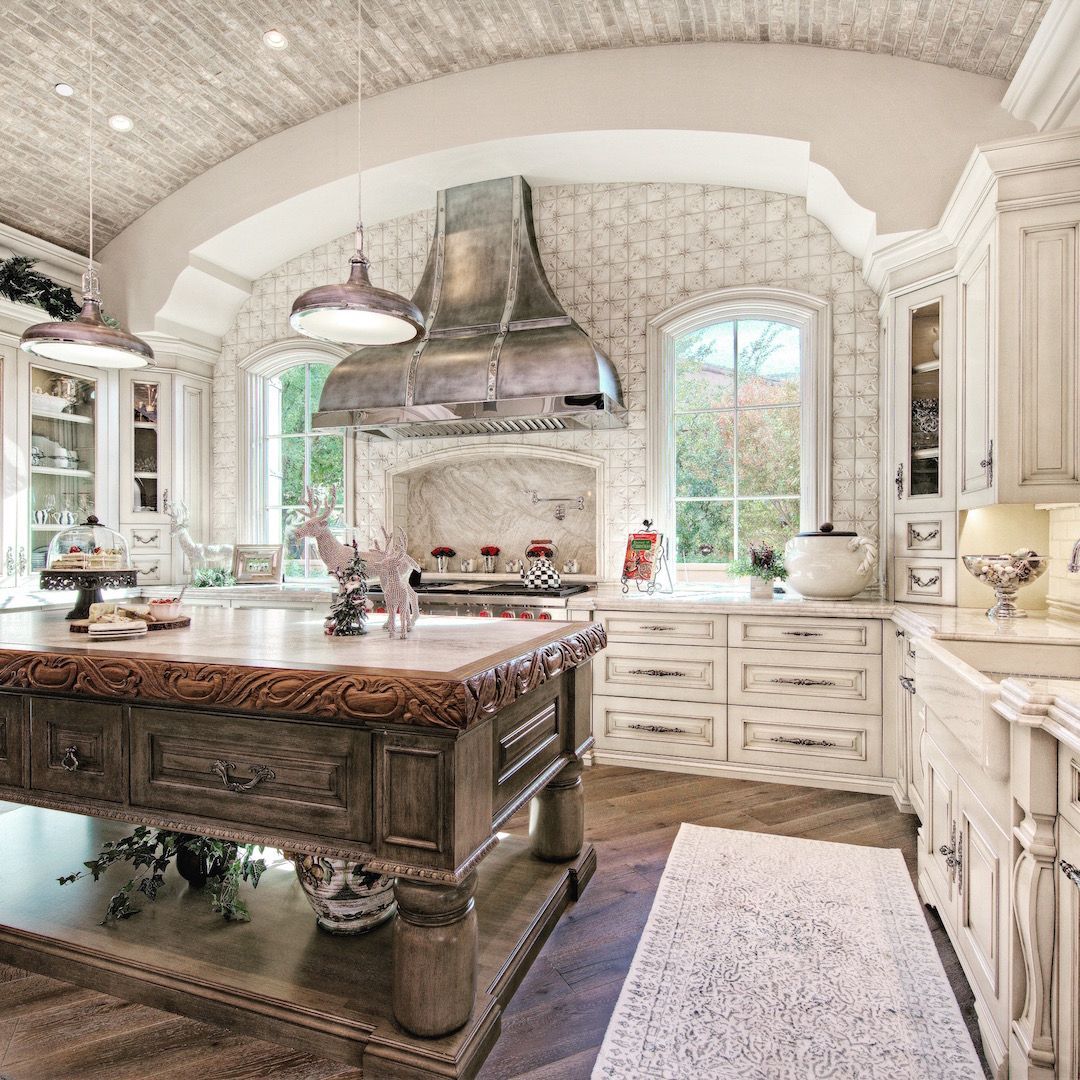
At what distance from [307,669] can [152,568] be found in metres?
4.52

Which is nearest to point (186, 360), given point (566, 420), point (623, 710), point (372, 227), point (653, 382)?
point (372, 227)

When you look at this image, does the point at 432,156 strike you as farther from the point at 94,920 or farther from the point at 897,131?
the point at 94,920

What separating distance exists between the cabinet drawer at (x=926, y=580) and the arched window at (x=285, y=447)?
13.2ft

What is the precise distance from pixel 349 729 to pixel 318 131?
461cm

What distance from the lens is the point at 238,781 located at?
1.64 m

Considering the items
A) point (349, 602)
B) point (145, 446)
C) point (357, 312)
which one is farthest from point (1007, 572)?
point (145, 446)

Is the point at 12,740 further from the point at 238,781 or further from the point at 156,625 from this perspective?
the point at 238,781

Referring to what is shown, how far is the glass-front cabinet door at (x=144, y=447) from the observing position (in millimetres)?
5250

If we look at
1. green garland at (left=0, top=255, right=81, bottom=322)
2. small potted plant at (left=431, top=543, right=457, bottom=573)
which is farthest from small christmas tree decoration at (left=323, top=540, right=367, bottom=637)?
green garland at (left=0, top=255, right=81, bottom=322)

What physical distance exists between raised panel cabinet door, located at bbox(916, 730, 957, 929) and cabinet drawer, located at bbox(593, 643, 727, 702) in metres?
1.37

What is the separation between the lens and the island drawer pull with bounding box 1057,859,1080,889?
1279mm

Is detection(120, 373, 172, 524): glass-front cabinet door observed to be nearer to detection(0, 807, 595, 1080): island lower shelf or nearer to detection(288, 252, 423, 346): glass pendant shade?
detection(0, 807, 595, 1080): island lower shelf

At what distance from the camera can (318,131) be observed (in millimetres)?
A: 4707

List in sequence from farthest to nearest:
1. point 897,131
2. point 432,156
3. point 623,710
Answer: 1. point 432,156
2. point 623,710
3. point 897,131
